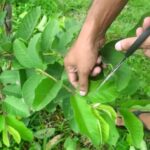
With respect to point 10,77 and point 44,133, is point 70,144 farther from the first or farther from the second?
point 10,77

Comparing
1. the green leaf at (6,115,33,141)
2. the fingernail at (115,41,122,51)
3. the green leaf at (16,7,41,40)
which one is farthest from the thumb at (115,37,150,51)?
the green leaf at (6,115,33,141)

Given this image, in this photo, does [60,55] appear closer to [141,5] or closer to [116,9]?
[116,9]

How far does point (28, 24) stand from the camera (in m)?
1.48

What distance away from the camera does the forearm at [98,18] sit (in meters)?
1.42

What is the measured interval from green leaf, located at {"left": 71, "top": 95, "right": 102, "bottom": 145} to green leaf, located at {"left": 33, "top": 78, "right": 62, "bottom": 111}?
0.08 m

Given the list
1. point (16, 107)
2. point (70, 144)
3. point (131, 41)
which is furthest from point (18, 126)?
point (70, 144)

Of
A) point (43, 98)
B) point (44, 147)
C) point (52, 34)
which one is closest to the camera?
point (43, 98)

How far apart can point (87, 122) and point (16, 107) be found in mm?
358

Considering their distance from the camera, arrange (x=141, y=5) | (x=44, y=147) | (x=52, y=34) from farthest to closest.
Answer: (x=141, y=5) < (x=44, y=147) < (x=52, y=34)

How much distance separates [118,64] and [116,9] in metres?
0.27

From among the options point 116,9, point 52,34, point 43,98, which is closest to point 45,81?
point 43,98

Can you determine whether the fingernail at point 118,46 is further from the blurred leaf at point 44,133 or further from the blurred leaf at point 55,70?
the blurred leaf at point 44,133

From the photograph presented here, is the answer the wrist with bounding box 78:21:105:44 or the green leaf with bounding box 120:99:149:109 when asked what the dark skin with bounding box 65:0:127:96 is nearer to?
the wrist with bounding box 78:21:105:44

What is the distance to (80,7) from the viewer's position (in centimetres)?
356
